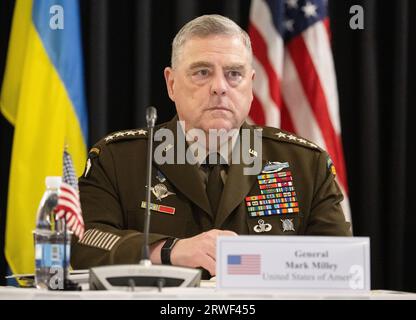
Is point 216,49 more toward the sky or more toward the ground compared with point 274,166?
more toward the sky

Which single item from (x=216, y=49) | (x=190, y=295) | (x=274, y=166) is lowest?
(x=190, y=295)

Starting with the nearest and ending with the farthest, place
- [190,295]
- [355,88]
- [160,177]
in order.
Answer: [190,295]
[160,177]
[355,88]

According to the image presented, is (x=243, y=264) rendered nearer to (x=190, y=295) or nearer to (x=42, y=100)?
(x=190, y=295)

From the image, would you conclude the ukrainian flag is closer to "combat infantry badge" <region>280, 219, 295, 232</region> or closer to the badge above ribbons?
the badge above ribbons

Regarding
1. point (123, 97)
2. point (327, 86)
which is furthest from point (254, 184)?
point (123, 97)

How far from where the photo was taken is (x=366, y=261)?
5.02 ft

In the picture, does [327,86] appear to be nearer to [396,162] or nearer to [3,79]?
[396,162]

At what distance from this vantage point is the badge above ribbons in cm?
262

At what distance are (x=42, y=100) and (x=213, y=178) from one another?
127 cm

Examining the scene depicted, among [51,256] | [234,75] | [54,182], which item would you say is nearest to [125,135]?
[234,75]

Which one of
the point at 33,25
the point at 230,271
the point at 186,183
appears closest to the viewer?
the point at 230,271

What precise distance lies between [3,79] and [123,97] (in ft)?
1.96

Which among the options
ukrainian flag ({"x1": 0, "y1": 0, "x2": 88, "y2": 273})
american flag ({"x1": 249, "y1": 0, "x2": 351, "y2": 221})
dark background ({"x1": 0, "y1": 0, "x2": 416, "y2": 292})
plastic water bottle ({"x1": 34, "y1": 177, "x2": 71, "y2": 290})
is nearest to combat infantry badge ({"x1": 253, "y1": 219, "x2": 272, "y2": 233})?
plastic water bottle ({"x1": 34, "y1": 177, "x2": 71, "y2": 290})

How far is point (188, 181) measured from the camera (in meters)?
2.63
